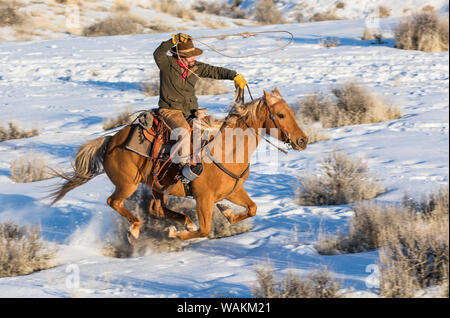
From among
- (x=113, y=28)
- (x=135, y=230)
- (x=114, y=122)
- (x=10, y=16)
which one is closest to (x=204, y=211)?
(x=135, y=230)

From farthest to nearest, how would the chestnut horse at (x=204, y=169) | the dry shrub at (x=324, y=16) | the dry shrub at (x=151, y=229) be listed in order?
1. the dry shrub at (x=324, y=16)
2. the dry shrub at (x=151, y=229)
3. the chestnut horse at (x=204, y=169)

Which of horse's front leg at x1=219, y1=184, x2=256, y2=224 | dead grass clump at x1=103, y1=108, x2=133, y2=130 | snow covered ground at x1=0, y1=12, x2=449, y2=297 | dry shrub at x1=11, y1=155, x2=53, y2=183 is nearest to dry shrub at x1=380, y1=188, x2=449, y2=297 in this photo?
snow covered ground at x1=0, y1=12, x2=449, y2=297

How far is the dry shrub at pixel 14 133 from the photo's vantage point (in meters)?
12.2

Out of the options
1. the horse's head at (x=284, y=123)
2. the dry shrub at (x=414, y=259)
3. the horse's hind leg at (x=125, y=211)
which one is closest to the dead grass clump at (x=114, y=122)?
the horse's hind leg at (x=125, y=211)

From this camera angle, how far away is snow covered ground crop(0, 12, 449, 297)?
5.87 m

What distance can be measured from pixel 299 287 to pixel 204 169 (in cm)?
186

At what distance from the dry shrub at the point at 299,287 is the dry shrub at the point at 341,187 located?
3.03m

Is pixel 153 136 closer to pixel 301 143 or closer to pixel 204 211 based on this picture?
pixel 204 211

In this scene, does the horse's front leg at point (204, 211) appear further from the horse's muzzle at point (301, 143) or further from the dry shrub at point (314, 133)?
the dry shrub at point (314, 133)

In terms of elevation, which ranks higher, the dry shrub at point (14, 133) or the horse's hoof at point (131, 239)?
Result: the dry shrub at point (14, 133)

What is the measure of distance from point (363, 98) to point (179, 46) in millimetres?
6863

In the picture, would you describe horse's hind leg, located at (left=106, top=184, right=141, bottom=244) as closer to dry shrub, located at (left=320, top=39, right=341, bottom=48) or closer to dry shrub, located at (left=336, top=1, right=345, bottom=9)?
dry shrub, located at (left=320, top=39, right=341, bottom=48)

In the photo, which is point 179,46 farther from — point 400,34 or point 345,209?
point 400,34
